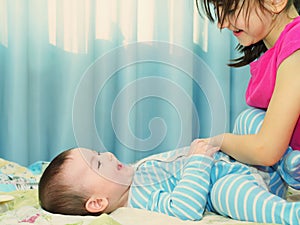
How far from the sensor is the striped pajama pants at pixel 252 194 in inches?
40.7

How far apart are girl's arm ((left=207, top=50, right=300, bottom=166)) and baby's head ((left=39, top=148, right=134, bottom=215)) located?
32 cm

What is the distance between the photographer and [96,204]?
1.19m

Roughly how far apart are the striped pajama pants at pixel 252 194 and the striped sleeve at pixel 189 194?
35 millimetres

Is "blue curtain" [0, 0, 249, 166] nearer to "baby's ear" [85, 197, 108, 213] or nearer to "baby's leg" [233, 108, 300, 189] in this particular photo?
"baby's leg" [233, 108, 300, 189]

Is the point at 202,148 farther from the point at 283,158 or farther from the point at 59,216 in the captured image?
the point at 59,216

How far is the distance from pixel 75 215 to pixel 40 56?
1.25m

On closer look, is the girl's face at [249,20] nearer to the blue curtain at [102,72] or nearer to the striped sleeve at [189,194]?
the striped sleeve at [189,194]

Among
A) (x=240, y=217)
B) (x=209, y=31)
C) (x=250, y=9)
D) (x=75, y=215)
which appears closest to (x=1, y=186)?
(x=75, y=215)

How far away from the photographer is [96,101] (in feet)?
7.55

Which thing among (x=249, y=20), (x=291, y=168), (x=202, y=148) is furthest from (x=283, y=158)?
(x=249, y=20)

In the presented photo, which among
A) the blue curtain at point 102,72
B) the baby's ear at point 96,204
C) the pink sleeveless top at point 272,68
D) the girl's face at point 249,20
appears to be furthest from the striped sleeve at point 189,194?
the blue curtain at point 102,72

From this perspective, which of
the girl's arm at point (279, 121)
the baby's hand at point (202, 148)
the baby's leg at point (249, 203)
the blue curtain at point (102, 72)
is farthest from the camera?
the blue curtain at point (102, 72)

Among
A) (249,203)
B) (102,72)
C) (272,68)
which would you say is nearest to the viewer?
(249,203)

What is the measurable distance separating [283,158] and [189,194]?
270 mm
